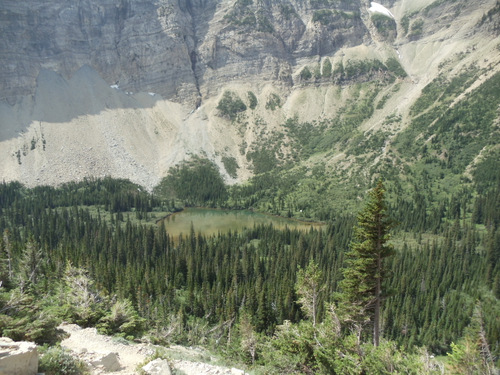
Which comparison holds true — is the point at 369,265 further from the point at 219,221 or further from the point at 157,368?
the point at 219,221

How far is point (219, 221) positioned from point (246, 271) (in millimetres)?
60254

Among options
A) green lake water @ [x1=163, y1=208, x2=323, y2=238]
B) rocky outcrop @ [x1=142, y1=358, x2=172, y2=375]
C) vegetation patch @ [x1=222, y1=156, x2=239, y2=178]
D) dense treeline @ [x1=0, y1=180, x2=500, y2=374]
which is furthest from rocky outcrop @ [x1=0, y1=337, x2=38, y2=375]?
vegetation patch @ [x1=222, y1=156, x2=239, y2=178]

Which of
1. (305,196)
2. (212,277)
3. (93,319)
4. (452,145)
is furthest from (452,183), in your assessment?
(93,319)

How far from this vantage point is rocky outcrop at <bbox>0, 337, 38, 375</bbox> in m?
14.2

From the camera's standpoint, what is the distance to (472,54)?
180875mm

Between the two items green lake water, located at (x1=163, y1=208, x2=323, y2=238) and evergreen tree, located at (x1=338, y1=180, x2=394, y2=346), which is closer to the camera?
evergreen tree, located at (x1=338, y1=180, x2=394, y2=346)

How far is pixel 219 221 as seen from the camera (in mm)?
137750

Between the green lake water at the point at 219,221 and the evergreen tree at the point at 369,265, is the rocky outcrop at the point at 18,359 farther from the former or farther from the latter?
the green lake water at the point at 219,221

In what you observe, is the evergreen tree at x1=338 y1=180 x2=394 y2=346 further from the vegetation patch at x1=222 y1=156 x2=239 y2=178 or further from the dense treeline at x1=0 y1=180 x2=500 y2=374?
the vegetation patch at x1=222 y1=156 x2=239 y2=178

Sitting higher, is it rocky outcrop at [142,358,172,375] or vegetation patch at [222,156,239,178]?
vegetation patch at [222,156,239,178]

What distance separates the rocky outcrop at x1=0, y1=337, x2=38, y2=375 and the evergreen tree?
19174 millimetres

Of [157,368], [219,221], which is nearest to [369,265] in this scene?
[157,368]

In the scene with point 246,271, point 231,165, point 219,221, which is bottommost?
point 246,271

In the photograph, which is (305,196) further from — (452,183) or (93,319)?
(93,319)
